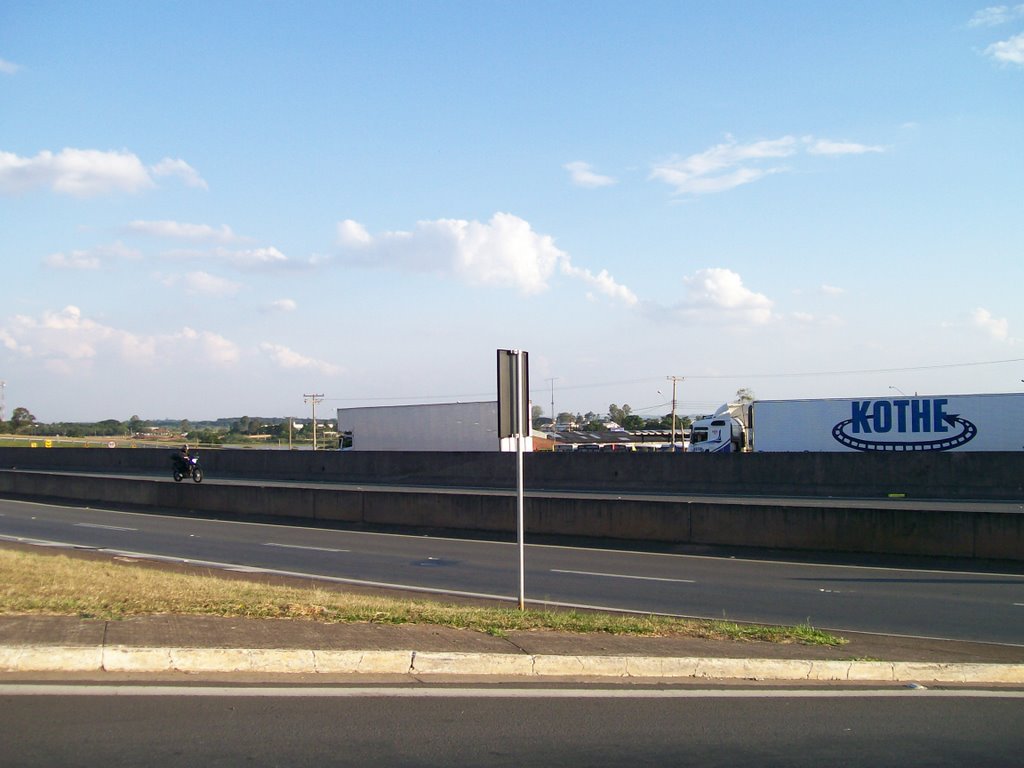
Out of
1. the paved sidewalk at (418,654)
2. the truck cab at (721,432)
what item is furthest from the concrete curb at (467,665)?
the truck cab at (721,432)

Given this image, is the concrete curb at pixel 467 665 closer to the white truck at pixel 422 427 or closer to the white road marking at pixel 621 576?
the white road marking at pixel 621 576

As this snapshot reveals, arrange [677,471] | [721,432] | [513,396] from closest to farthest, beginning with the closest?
[513,396] < [677,471] < [721,432]

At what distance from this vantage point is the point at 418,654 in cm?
734

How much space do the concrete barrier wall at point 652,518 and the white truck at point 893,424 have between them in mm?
13870

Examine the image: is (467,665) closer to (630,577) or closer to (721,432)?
(630,577)

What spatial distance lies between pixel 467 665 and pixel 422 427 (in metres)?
47.4

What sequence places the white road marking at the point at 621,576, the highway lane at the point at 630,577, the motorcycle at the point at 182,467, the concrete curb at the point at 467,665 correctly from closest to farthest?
the concrete curb at the point at 467,665, the highway lane at the point at 630,577, the white road marking at the point at 621,576, the motorcycle at the point at 182,467

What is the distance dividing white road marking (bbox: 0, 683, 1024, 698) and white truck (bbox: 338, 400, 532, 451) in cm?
4236

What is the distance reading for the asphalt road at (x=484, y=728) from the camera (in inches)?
216

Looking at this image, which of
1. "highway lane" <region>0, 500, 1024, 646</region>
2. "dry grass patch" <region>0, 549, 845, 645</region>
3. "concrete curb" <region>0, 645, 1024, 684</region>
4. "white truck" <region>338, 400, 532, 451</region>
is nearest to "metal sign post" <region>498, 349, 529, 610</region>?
"dry grass patch" <region>0, 549, 845, 645</region>

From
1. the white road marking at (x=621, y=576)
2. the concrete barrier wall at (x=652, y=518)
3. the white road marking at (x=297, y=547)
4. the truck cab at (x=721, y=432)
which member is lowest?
the white road marking at (x=297, y=547)

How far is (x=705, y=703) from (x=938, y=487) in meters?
28.1

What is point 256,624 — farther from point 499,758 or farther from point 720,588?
point 720,588

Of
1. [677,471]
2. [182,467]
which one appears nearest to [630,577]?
[677,471]
